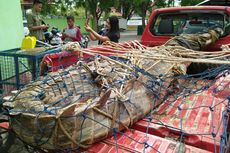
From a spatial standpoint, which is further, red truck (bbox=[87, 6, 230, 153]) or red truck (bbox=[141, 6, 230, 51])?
red truck (bbox=[141, 6, 230, 51])

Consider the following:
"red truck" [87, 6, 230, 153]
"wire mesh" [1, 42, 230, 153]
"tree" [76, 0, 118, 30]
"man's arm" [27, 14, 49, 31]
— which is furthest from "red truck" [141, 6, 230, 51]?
"tree" [76, 0, 118, 30]

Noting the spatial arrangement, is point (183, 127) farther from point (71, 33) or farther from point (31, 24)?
point (71, 33)

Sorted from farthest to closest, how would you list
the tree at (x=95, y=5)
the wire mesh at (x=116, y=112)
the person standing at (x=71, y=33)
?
the tree at (x=95, y=5)
the person standing at (x=71, y=33)
the wire mesh at (x=116, y=112)

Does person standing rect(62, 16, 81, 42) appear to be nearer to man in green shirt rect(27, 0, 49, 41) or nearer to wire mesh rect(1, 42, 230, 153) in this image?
man in green shirt rect(27, 0, 49, 41)

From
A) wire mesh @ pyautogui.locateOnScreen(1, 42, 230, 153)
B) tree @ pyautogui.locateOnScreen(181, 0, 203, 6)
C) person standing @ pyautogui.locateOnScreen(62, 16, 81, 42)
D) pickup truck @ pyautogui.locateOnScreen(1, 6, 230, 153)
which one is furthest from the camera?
tree @ pyautogui.locateOnScreen(181, 0, 203, 6)

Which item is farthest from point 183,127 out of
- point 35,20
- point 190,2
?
point 190,2

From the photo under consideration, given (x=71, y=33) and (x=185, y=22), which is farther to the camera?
(x=71, y=33)

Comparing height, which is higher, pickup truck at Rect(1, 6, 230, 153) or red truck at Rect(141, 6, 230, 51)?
red truck at Rect(141, 6, 230, 51)

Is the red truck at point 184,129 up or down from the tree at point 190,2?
down

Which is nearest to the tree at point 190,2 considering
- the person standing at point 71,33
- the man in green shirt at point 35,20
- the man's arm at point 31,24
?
the person standing at point 71,33

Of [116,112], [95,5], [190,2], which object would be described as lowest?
[116,112]

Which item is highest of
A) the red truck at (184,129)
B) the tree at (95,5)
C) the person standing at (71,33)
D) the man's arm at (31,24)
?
the tree at (95,5)

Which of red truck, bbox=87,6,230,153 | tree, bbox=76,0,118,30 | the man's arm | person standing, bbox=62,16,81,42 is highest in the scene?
tree, bbox=76,0,118,30

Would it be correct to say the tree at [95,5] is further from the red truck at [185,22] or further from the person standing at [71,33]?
the red truck at [185,22]
